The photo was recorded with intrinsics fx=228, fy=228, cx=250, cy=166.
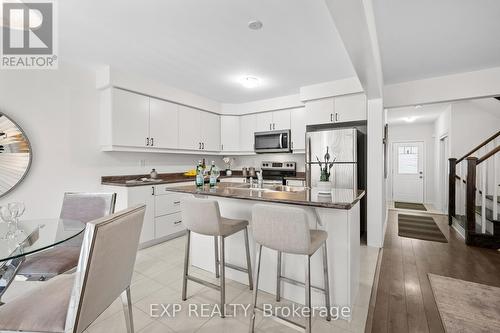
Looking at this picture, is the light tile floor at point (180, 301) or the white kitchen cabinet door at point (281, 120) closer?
the light tile floor at point (180, 301)

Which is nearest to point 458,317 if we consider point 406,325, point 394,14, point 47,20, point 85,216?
point 406,325

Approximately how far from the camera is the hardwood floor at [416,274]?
179 cm

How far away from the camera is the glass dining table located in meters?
1.33

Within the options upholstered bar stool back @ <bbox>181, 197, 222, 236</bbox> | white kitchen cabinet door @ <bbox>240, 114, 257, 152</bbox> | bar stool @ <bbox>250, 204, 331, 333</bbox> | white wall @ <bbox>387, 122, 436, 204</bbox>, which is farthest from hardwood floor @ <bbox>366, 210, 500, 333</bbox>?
white wall @ <bbox>387, 122, 436, 204</bbox>

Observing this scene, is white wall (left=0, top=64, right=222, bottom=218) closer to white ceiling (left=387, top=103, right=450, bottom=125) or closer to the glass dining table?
the glass dining table

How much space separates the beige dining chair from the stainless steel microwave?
3389mm

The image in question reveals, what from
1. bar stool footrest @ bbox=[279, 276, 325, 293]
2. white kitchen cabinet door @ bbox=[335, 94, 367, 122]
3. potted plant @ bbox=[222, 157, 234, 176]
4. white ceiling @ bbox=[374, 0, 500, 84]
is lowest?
bar stool footrest @ bbox=[279, 276, 325, 293]

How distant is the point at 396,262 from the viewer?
2.84 m

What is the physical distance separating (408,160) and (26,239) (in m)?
8.79

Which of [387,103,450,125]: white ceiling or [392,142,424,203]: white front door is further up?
[387,103,450,125]: white ceiling

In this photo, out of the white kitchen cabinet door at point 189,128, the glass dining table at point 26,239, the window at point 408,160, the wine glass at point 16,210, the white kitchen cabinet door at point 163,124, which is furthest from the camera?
the window at point 408,160

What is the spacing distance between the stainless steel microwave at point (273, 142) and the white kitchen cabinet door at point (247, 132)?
0.66 ft

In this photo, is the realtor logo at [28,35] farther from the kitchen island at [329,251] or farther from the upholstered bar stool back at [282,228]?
the upholstered bar stool back at [282,228]

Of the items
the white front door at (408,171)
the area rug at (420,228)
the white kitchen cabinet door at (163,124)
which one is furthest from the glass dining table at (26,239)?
the white front door at (408,171)
